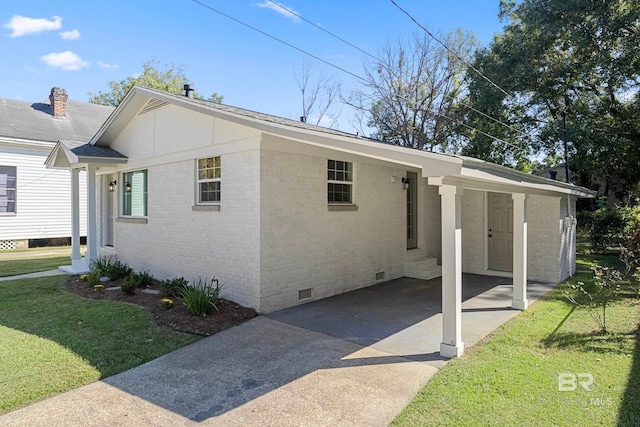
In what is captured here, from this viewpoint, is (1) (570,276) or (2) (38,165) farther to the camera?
(2) (38,165)

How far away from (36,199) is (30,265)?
20.8 feet

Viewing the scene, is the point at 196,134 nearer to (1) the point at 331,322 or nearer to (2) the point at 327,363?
(1) the point at 331,322

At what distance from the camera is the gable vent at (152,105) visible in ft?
30.2

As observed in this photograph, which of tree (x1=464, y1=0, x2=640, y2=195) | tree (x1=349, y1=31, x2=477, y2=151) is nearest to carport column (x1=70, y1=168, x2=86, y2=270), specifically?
tree (x1=349, y1=31, x2=477, y2=151)

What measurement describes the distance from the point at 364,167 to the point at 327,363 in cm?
525

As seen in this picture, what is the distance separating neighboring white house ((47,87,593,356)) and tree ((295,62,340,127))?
1571 cm

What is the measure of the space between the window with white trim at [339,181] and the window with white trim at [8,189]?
1528 cm

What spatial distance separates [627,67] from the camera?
49.9ft

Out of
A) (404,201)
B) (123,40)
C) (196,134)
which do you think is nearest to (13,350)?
(196,134)

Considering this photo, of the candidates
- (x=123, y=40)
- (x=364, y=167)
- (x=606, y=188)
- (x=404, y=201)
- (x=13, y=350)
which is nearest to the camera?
(x=13, y=350)

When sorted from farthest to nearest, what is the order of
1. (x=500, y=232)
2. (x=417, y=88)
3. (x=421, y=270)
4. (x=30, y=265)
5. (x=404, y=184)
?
(x=417, y=88) → (x=30, y=265) → (x=500, y=232) → (x=404, y=184) → (x=421, y=270)

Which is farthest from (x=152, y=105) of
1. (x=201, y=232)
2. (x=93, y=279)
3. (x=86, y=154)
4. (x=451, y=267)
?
(x=451, y=267)

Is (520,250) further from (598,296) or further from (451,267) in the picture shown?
(451,267)

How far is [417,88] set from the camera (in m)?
23.3
